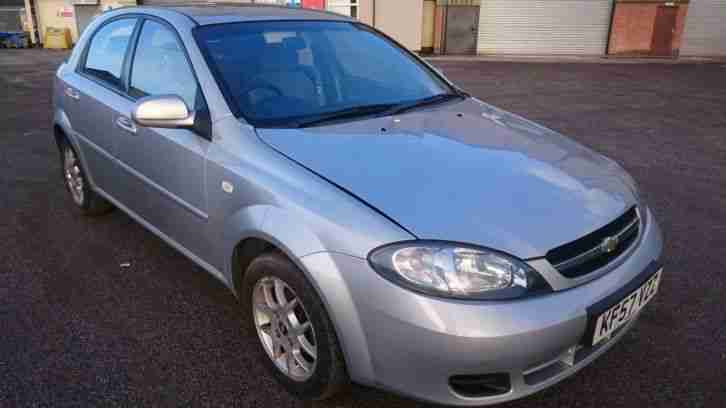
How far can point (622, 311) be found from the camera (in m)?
2.11

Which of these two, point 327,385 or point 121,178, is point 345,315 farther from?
point 121,178

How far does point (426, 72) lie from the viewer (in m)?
3.55

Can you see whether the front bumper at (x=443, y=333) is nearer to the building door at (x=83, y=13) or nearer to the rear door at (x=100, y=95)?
the rear door at (x=100, y=95)

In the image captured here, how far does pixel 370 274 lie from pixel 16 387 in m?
1.70

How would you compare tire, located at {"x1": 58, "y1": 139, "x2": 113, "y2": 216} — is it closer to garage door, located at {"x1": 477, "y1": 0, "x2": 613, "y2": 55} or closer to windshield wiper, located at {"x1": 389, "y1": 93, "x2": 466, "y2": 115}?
windshield wiper, located at {"x1": 389, "y1": 93, "x2": 466, "y2": 115}

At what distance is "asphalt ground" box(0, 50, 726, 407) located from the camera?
242 centimetres

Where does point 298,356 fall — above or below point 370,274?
below

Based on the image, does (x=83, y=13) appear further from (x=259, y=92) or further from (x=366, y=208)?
(x=366, y=208)

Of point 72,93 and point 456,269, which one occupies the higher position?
point 72,93

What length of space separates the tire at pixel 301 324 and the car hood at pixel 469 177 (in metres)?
0.41

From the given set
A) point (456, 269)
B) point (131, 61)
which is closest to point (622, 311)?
point (456, 269)

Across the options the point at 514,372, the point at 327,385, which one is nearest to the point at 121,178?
the point at 327,385

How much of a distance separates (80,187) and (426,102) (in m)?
2.79

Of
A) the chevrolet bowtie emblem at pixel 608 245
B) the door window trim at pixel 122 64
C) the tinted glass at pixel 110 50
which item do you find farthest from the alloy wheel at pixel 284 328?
the tinted glass at pixel 110 50
